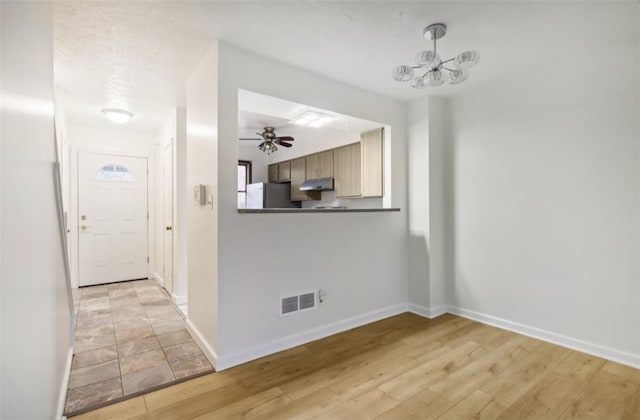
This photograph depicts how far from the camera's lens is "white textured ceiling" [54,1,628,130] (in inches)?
77.7

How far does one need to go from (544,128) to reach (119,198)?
5715 millimetres

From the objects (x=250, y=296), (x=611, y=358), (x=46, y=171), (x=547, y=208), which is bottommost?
(x=611, y=358)

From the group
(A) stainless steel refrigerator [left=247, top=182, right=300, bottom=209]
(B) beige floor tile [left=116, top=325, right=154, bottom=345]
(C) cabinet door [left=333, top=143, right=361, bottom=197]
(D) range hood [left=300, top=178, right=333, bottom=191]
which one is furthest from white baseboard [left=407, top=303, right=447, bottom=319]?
(A) stainless steel refrigerator [left=247, top=182, right=300, bottom=209]

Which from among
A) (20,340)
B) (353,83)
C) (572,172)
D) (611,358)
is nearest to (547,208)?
(572,172)

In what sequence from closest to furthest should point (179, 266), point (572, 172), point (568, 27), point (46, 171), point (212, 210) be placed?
1. point (46, 171)
2. point (568, 27)
3. point (212, 210)
4. point (572, 172)
5. point (179, 266)

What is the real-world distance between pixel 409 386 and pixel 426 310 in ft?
4.78

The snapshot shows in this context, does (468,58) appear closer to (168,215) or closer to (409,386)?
(409,386)

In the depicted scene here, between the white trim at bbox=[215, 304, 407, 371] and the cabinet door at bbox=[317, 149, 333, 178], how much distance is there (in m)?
2.30

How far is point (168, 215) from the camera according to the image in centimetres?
436

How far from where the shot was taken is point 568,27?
218cm

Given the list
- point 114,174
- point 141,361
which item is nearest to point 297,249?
point 141,361

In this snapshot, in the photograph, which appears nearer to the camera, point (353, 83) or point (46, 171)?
point (46, 171)

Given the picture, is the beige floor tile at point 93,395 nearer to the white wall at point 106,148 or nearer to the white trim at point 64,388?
the white trim at point 64,388

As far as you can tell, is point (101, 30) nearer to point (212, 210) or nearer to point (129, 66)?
point (129, 66)
